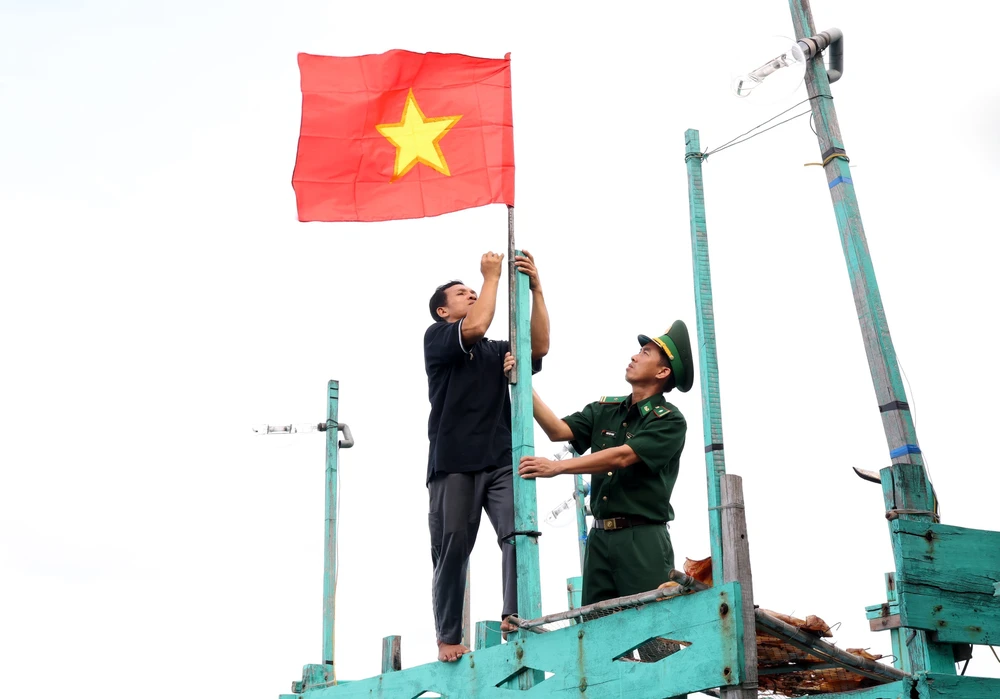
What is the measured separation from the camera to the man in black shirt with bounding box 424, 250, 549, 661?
263 inches

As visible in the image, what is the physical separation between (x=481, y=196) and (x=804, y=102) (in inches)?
80.9

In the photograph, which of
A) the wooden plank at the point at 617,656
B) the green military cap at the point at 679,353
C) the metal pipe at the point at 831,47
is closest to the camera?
the wooden plank at the point at 617,656

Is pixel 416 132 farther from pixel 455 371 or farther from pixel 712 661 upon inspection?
pixel 712 661

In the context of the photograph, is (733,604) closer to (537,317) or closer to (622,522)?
(622,522)

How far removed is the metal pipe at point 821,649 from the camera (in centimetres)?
503

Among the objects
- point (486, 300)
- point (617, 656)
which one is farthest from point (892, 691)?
point (486, 300)

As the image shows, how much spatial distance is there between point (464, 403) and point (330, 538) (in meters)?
4.29

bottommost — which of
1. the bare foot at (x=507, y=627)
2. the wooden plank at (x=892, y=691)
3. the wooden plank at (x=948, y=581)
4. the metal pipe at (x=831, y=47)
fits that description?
the wooden plank at (x=892, y=691)

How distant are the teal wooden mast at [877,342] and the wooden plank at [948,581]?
0.06m

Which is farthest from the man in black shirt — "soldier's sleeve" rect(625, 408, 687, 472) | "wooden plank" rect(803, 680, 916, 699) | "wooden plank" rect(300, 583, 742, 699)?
"wooden plank" rect(803, 680, 916, 699)

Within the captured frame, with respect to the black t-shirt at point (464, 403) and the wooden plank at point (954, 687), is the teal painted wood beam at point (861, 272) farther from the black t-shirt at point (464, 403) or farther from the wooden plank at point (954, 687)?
the black t-shirt at point (464, 403)

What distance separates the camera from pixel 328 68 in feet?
25.7

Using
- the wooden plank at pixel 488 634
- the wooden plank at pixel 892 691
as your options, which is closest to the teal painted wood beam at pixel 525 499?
the wooden plank at pixel 488 634

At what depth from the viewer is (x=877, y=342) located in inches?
213
